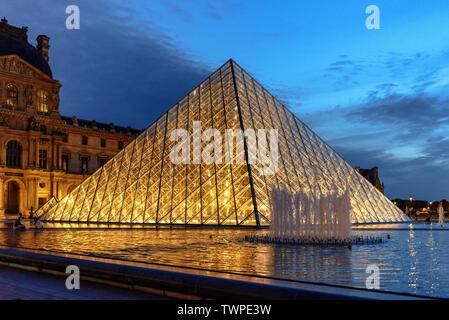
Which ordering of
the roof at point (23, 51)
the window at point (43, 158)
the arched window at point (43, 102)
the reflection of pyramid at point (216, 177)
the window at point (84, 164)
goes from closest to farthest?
the reflection of pyramid at point (216, 177) → the roof at point (23, 51) → the window at point (43, 158) → the arched window at point (43, 102) → the window at point (84, 164)

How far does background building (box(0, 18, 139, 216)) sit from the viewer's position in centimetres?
4416

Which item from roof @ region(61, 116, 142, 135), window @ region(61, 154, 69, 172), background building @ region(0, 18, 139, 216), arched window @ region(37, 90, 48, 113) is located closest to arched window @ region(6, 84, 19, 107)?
background building @ region(0, 18, 139, 216)

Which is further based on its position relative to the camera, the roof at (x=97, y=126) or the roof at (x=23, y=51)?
the roof at (x=97, y=126)

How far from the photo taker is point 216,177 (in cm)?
2116

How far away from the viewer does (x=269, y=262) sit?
7.58 metres

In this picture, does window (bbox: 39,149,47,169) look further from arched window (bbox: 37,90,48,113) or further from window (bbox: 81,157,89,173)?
window (bbox: 81,157,89,173)

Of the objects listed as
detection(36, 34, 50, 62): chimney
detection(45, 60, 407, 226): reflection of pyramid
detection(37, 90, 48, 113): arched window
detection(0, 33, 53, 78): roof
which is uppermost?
detection(36, 34, 50, 62): chimney

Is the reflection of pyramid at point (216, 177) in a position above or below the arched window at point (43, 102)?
below

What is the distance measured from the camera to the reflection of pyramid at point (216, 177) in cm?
2011

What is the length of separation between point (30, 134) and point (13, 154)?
8.34ft

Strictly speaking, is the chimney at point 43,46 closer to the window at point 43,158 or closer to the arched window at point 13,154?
the window at point 43,158

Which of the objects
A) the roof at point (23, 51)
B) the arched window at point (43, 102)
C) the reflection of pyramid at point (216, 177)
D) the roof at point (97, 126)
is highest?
the roof at point (23, 51)

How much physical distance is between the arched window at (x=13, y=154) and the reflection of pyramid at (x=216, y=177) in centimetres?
1891

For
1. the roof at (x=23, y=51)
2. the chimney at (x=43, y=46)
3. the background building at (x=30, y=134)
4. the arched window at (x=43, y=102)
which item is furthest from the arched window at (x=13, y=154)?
the chimney at (x=43, y=46)
